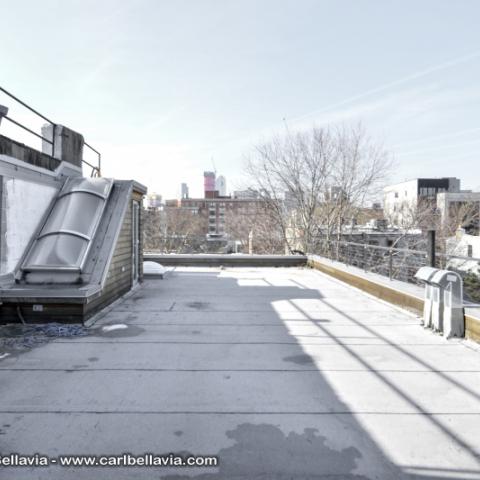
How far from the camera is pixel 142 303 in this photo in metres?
8.05

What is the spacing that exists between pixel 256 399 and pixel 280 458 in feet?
3.02

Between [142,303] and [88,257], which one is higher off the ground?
[88,257]

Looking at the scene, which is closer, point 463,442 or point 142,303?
point 463,442

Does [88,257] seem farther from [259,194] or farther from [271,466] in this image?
[259,194]

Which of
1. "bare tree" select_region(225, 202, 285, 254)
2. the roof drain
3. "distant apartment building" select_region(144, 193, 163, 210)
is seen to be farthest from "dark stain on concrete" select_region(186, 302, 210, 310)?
"distant apartment building" select_region(144, 193, 163, 210)

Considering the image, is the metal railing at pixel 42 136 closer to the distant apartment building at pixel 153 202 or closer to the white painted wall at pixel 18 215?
the white painted wall at pixel 18 215

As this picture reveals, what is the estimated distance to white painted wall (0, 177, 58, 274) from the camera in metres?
6.51

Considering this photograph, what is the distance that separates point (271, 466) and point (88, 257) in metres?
5.63

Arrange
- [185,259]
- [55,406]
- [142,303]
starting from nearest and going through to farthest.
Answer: [55,406] → [142,303] → [185,259]

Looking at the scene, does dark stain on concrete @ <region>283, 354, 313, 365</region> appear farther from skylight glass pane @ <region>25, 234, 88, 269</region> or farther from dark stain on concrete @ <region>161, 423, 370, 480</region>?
skylight glass pane @ <region>25, 234, 88, 269</region>

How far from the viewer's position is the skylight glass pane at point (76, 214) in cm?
759

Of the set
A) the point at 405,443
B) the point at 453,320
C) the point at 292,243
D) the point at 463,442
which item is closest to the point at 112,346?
the point at 405,443

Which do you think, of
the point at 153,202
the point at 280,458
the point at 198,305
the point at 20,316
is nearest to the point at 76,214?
the point at 20,316

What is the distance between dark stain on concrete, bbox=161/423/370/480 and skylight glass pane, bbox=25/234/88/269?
505cm
